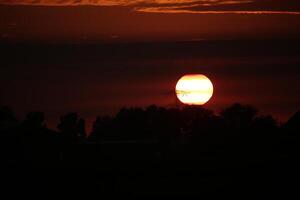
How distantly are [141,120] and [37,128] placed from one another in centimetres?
2962

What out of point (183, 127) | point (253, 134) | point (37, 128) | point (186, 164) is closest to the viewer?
point (186, 164)

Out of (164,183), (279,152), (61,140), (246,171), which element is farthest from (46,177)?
(61,140)

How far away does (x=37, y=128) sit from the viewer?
4706 cm

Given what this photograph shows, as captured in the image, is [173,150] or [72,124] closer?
[173,150]

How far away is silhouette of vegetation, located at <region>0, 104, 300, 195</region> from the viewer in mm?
28062

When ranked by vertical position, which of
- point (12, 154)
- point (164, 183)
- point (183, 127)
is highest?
point (183, 127)

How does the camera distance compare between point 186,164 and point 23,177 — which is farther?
point 186,164

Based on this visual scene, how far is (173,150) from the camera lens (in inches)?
2007

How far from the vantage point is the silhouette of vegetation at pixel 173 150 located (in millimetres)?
28062

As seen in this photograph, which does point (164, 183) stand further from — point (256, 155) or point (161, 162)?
point (256, 155)

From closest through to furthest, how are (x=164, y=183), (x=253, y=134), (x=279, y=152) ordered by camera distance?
(x=164, y=183), (x=279, y=152), (x=253, y=134)

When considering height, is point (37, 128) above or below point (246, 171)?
above

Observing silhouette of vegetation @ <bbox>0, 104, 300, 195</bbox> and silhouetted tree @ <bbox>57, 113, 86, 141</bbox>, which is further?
silhouetted tree @ <bbox>57, 113, 86, 141</bbox>

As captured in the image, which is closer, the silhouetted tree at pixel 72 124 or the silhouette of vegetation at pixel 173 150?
the silhouette of vegetation at pixel 173 150
